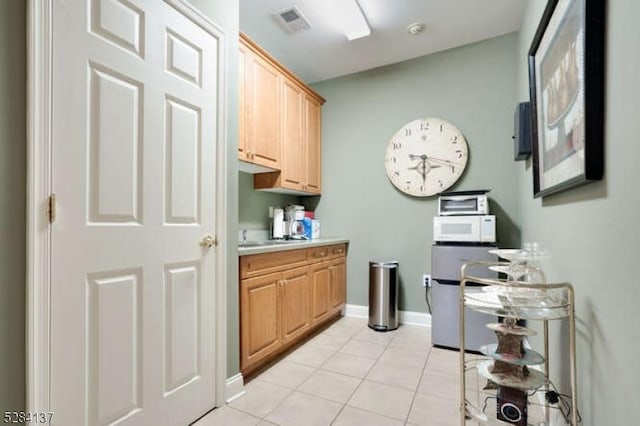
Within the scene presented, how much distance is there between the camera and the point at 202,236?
5.44ft

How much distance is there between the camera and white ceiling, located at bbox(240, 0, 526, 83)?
2.39m

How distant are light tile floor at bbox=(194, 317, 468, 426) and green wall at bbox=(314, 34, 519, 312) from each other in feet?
2.70

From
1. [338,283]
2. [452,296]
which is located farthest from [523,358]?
[338,283]

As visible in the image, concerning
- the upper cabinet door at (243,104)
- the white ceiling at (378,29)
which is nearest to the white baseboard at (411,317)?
the upper cabinet door at (243,104)

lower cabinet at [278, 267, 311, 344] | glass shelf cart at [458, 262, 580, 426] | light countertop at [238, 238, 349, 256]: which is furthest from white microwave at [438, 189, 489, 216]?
lower cabinet at [278, 267, 311, 344]

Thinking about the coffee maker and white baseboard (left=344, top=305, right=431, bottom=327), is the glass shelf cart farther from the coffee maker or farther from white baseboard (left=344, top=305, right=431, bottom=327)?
the coffee maker

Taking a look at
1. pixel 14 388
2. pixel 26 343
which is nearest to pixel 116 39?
pixel 26 343

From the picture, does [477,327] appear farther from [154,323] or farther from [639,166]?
[154,323]

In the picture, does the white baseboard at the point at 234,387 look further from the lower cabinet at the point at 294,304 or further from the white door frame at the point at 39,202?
the white door frame at the point at 39,202

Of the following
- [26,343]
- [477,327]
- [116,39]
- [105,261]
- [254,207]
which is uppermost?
[116,39]

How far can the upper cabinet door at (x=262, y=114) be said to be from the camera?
8.07ft

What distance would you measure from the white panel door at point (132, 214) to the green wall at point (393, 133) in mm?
1990

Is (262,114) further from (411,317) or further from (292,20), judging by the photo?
(411,317)

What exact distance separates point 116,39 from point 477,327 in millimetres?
2894
